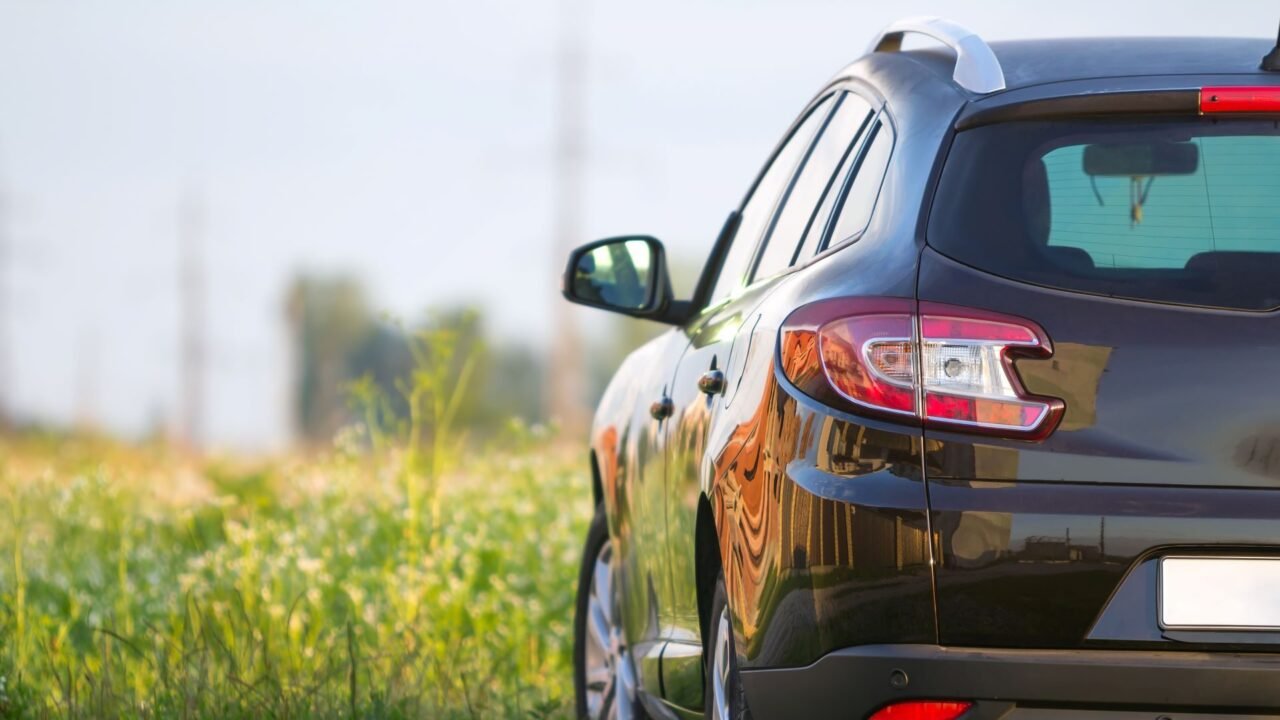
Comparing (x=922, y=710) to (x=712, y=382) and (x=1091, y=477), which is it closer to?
(x=1091, y=477)

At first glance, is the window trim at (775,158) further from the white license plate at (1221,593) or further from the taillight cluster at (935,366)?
the white license plate at (1221,593)

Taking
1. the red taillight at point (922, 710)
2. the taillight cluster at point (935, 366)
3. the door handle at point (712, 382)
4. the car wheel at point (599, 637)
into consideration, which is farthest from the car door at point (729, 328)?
the car wheel at point (599, 637)

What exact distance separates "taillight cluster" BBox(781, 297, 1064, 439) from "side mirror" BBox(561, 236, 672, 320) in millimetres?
1933

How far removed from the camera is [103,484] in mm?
7375

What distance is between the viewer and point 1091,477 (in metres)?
2.92

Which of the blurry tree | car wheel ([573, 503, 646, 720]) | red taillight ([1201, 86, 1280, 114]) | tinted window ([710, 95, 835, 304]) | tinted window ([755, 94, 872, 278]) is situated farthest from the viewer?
the blurry tree

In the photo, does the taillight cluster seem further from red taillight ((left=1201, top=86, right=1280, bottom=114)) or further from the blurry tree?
the blurry tree

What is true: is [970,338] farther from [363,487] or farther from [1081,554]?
[363,487]

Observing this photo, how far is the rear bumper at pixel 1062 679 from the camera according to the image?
2.88m

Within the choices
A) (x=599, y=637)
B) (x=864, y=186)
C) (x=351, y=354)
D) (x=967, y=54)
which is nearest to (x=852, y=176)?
(x=864, y=186)

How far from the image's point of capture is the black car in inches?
114

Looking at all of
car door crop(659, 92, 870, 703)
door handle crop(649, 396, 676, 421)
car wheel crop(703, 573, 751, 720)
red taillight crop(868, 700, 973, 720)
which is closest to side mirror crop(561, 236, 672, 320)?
car door crop(659, 92, 870, 703)

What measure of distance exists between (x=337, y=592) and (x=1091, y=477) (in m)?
5.44

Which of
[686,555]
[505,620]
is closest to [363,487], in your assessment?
[505,620]
